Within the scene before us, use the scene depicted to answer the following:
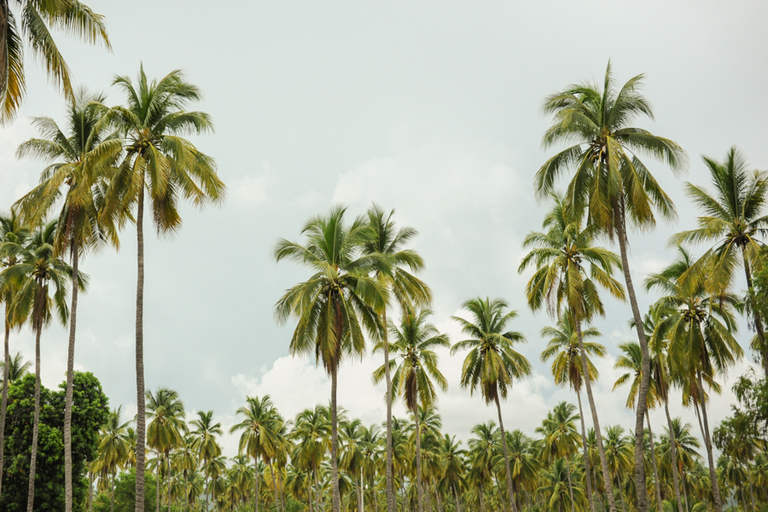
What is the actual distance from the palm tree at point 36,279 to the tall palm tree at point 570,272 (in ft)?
70.9

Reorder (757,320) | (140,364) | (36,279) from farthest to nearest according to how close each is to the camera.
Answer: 1. (36,279)
2. (757,320)
3. (140,364)

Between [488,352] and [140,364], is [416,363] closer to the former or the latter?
[488,352]

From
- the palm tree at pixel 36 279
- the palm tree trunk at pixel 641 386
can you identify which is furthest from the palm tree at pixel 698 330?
the palm tree at pixel 36 279

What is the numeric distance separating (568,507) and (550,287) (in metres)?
41.0

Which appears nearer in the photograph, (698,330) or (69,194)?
(69,194)

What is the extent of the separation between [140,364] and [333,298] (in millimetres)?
7624

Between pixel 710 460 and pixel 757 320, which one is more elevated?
pixel 757 320

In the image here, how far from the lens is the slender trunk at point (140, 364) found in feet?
48.0

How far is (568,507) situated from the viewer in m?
56.5

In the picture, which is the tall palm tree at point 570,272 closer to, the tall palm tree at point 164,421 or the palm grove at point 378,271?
the palm grove at point 378,271

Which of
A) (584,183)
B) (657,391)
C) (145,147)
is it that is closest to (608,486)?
(657,391)

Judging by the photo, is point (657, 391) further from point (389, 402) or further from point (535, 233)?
point (389, 402)

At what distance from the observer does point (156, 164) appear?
52.3ft

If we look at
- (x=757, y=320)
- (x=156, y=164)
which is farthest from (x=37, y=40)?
(x=757, y=320)
